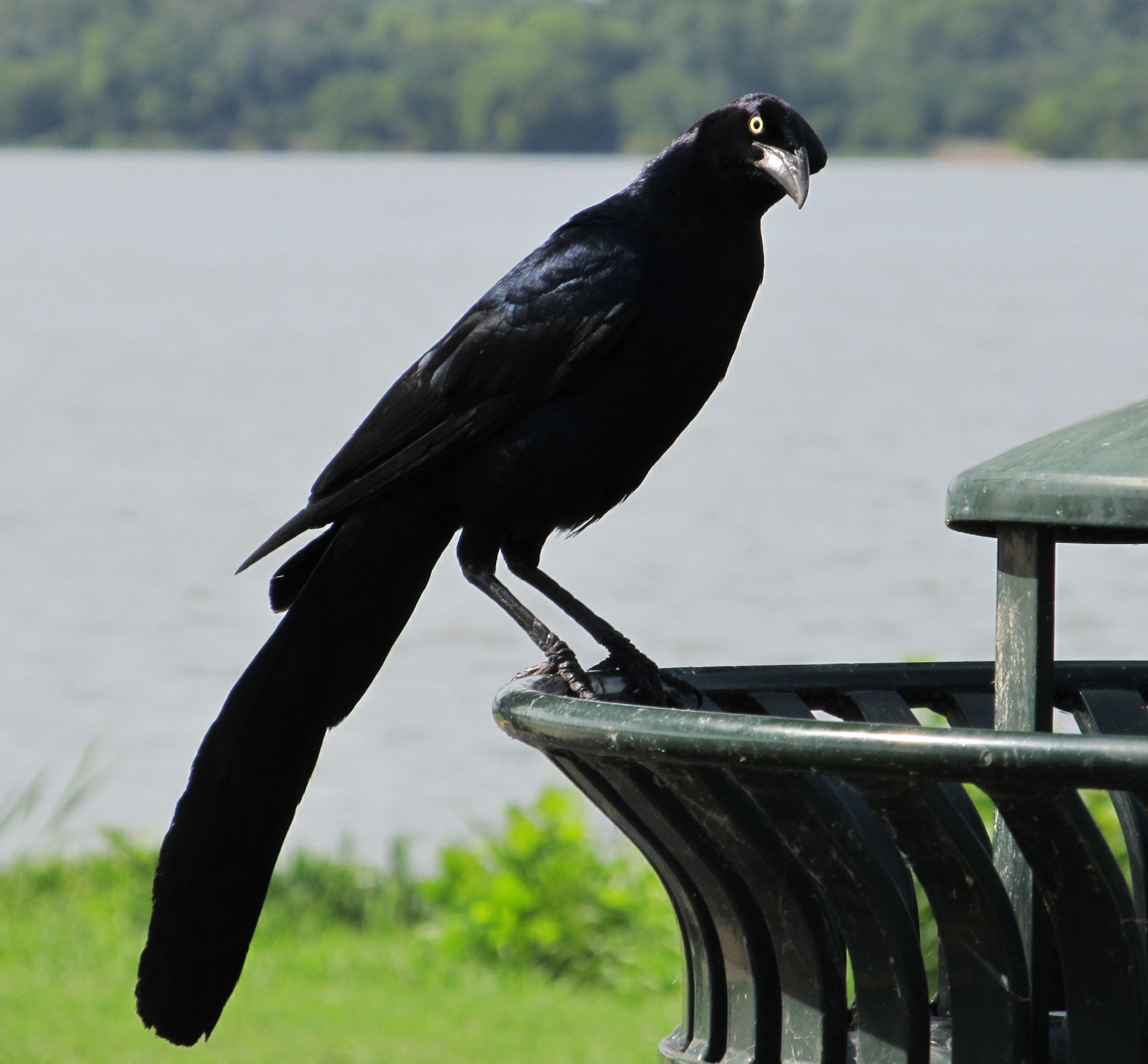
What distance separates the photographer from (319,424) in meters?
21.1

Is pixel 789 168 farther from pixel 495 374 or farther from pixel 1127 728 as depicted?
pixel 1127 728

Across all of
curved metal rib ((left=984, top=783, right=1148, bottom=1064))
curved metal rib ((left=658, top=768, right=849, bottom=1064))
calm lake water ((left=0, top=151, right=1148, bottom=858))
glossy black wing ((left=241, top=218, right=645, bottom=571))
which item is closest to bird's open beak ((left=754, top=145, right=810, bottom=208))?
glossy black wing ((left=241, top=218, right=645, bottom=571))

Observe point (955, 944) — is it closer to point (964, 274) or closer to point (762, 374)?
point (762, 374)

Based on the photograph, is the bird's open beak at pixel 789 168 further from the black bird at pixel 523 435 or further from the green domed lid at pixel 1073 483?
the green domed lid at pixel 1073 483

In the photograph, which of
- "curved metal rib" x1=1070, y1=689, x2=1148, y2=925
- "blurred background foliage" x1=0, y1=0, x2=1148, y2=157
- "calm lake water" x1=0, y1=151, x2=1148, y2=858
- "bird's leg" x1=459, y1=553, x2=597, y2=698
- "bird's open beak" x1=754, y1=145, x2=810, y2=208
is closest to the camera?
"curved metal rib" x1=1070, y1=689, x2=1148, y2=925

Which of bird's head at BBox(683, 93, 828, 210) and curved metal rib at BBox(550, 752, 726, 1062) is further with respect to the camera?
bird's head at BBox(683, 93, 828, 210)

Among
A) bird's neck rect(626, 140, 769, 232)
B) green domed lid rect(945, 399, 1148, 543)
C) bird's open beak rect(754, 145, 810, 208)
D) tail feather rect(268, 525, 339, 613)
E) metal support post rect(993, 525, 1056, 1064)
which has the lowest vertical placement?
tail feather rect(268, 525, 339, 613)

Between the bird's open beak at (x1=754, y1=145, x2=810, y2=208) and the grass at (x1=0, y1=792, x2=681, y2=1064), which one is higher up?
the bird's open beak at (x1=754, y1=145, x2=810, y2=208)

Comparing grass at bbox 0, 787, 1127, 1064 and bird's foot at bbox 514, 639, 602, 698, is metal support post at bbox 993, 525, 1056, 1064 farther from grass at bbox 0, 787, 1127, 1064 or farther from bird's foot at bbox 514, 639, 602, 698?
grass at bbox 0, 787, 1127, 1064

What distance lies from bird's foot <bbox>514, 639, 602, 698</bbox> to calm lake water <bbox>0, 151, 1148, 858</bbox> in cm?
136

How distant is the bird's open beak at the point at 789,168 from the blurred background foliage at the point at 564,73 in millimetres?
7097

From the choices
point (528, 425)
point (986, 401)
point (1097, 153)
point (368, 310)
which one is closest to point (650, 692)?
point (528, 425)

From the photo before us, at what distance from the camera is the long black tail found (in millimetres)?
2725

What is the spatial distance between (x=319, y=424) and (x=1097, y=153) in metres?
11.7
